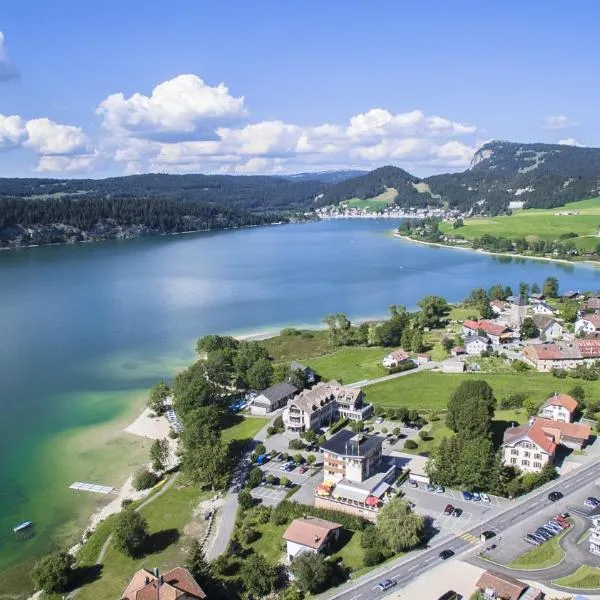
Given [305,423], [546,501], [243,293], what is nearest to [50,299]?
[243,293]

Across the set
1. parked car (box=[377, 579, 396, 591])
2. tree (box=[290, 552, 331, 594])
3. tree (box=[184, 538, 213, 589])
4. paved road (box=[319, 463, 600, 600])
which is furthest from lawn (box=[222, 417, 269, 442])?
parked car (box=[377, 579, 396, 591])

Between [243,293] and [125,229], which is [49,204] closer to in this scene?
[125,229]

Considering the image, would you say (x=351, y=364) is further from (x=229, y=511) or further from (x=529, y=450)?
(x=229, y=511)

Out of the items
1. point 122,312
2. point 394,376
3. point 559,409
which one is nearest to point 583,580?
point 559,409

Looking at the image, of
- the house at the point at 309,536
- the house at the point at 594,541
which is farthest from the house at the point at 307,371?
the house at the point at 594,541

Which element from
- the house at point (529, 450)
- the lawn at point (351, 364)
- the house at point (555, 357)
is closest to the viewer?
the house at point (529, 450)

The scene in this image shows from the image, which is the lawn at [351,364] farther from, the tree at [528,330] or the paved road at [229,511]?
the tree at [528,330]

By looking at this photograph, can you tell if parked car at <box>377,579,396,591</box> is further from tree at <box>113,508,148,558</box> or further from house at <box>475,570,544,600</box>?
tree at <box>113,508,148,558</box>
